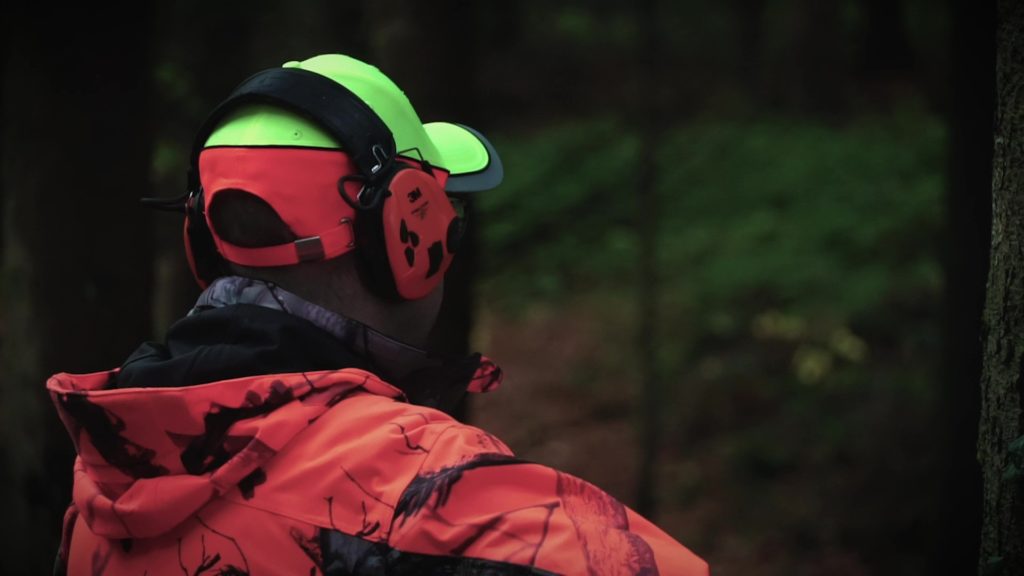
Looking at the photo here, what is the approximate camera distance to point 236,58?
25.3ft

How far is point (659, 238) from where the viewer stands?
13.7m

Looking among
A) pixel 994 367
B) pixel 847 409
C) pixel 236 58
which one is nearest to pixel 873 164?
pixel 847 409

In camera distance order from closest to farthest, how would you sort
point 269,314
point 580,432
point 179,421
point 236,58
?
point 179,421 → point 269,314 → point 236,58 → point 580,432

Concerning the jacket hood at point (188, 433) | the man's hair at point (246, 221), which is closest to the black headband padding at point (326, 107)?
the man's hair at point (246, 221)

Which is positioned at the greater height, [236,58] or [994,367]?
[236,58]

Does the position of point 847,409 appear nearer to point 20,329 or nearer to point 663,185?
point 663,185

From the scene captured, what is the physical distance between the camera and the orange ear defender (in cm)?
210

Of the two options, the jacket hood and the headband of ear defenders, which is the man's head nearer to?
the headband of ear defenders

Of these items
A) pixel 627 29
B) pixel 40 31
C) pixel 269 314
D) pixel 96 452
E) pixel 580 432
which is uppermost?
pixel 627 29

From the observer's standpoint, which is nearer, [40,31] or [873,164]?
[40,31]

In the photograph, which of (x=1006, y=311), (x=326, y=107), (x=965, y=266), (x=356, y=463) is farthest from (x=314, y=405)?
(x=965, y=266)

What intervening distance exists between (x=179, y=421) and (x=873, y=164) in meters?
13.2

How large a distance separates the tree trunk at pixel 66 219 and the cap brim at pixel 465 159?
9.37ft

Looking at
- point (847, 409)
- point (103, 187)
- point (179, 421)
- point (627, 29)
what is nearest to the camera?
point (179, 421)
